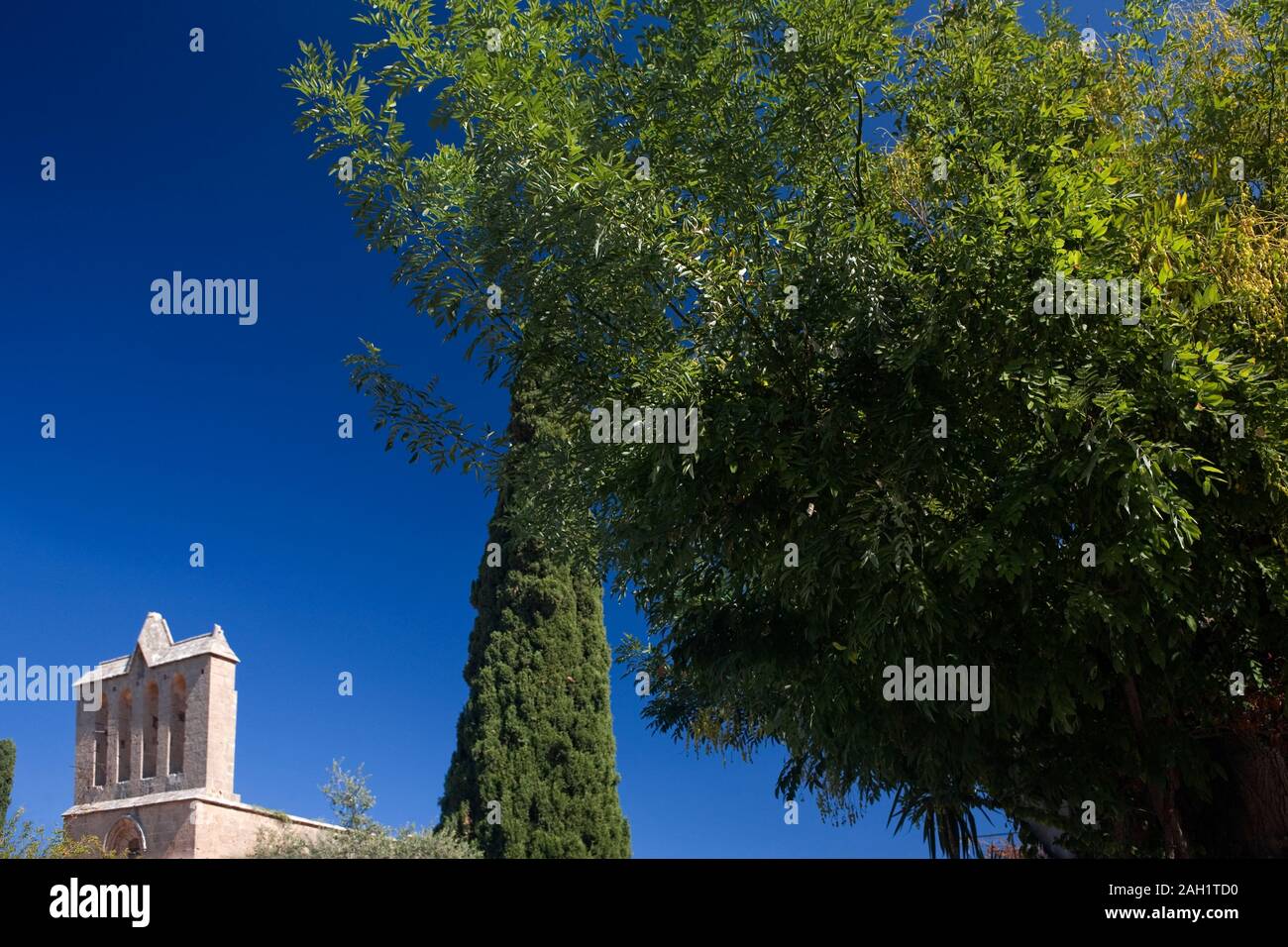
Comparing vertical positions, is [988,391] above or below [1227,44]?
→ below

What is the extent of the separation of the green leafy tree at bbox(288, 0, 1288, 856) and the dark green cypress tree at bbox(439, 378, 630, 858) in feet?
37.8

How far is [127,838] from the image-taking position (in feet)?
81.8

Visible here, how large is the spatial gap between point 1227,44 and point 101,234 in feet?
89.4

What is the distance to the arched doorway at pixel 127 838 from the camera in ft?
80.1

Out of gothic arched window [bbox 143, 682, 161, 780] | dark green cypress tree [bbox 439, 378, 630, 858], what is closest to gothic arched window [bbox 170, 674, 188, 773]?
gothic arched window [bbox 143, 682, 161, 780]

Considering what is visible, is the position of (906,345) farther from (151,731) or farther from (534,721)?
(151,731)

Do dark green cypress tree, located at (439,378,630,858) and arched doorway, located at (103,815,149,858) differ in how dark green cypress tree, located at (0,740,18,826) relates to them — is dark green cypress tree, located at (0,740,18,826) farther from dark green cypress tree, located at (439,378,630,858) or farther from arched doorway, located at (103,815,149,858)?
dark green cypress tree, located at (439,378,630,858)

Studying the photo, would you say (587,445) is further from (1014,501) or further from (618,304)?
(1014,501)

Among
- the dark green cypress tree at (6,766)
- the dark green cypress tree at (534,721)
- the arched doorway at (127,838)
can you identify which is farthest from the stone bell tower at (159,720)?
the dark green cypress tree at (534,721)

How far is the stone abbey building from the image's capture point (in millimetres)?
23547

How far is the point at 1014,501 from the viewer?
743cm

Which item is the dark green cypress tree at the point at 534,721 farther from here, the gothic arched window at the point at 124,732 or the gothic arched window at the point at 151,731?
the gothic arched window at the point at 124,732
